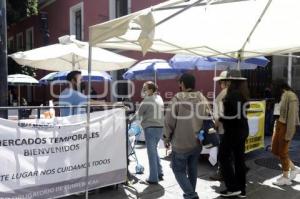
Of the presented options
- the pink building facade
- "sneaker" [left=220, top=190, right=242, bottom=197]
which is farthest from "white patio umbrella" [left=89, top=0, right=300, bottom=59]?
the pink building facade

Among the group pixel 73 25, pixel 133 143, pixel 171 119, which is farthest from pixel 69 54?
pixel 73 25

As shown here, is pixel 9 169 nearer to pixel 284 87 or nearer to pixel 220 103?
pixel 220 103

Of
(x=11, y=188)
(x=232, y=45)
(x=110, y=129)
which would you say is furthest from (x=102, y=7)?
(x=11, y=188)

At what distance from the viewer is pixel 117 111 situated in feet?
19.2

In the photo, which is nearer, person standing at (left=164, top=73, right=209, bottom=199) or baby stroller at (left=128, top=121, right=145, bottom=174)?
person standing at (left=164, top=73, right=209, bottom=199)

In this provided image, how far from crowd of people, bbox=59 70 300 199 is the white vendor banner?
1.52 feet

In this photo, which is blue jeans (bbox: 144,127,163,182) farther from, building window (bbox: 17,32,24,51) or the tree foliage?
building window (bbox: 17,32,24,51)

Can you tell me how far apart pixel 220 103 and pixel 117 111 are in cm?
158

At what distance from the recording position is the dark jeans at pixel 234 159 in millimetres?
5434

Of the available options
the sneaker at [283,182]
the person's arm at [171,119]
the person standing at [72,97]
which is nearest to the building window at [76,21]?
the person standing at [72,97]

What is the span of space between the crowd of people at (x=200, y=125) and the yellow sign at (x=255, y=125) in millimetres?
1516

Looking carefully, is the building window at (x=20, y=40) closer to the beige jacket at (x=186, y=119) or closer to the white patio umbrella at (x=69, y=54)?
the white patio umbrella at (x=69, y=54)

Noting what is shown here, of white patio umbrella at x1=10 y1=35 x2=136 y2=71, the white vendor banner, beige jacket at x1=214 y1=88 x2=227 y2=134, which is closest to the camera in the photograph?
the white vendor banner

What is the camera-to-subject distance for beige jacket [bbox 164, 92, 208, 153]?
4992 millimetres
